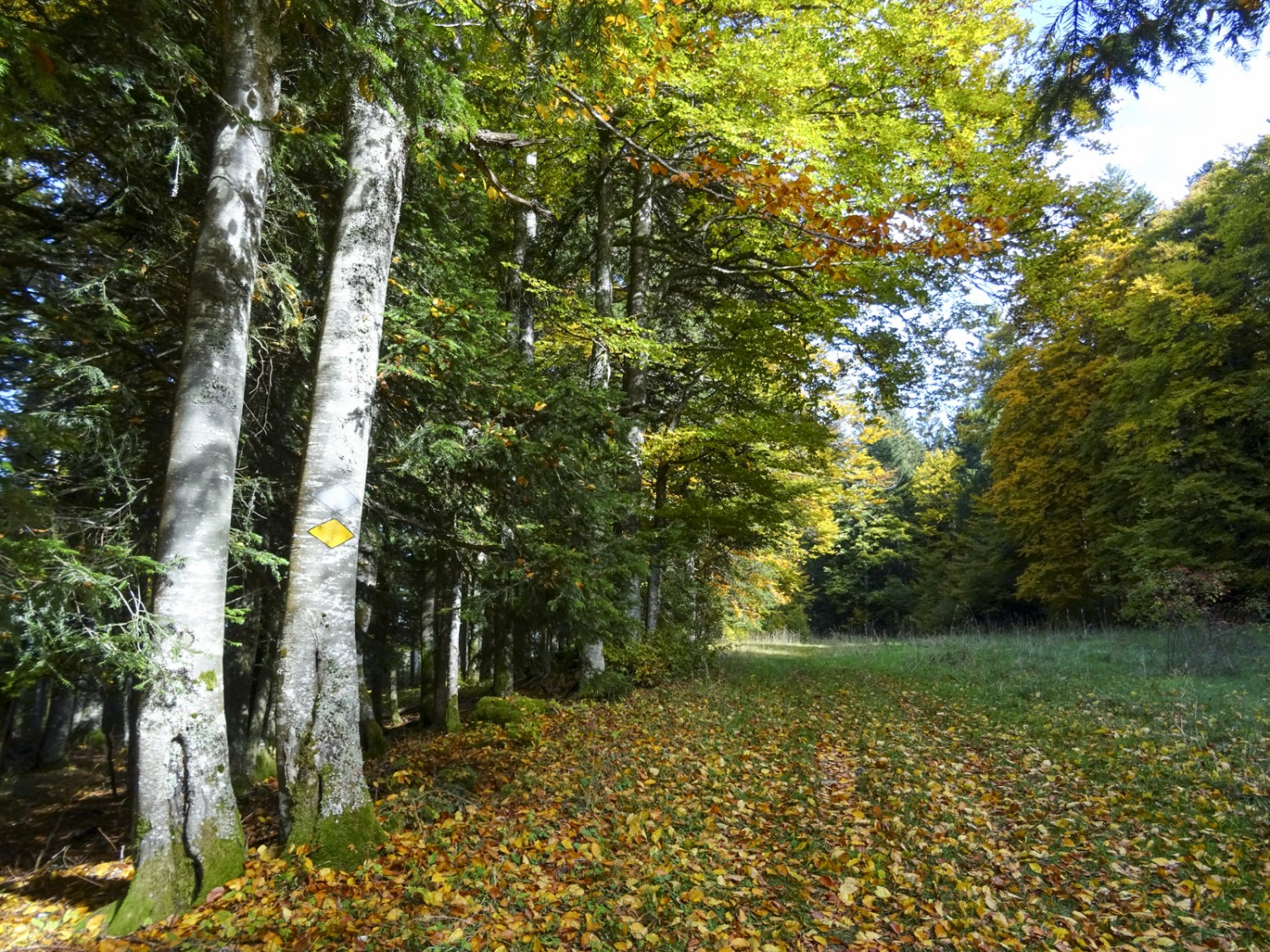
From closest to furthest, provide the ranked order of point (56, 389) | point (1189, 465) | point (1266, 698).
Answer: point (56, 389) < point (1266, 698) < point (1189, 465)

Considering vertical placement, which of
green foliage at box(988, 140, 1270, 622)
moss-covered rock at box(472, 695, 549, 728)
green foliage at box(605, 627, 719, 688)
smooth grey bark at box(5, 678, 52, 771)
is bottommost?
smooth grey bark at box(5, 678, 52, 771)

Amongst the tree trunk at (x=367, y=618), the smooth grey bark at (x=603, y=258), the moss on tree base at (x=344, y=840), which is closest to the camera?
the moss on tree base at (x=344, y=840)

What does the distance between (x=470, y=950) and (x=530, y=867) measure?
→ 1040 mm

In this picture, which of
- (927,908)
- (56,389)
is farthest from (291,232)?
(927,908)

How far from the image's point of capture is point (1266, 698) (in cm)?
804

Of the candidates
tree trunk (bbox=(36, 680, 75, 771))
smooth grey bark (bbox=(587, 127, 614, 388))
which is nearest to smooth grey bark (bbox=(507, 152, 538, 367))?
smooth grey bark (bbox=(587, 127, 614, 388))

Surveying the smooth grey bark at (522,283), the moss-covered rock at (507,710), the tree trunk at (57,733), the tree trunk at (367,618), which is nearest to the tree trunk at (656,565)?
the moss-covered rock at (507,710)

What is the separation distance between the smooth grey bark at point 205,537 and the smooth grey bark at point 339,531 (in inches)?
17.9

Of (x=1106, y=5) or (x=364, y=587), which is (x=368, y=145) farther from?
(x=364, y=587)

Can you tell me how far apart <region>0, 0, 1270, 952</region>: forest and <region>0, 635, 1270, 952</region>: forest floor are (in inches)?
5.1

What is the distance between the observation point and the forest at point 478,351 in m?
4.29

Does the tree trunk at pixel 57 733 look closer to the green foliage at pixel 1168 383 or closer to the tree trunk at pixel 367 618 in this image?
the tree trunk at pixel 367 618

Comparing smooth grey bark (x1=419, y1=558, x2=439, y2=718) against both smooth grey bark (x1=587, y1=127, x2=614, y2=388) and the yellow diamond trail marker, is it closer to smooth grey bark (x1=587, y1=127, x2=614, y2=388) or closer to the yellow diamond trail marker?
smooth grey bark (x1=587, y1=127, x2=614, y2=388)

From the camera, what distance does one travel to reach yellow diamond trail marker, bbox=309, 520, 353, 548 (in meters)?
4.79
